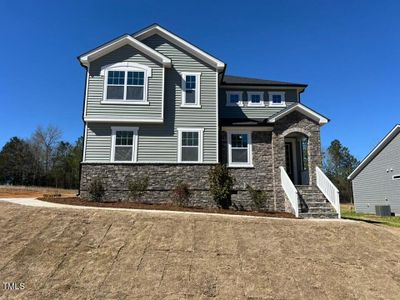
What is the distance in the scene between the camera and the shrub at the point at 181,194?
1482 centimetres

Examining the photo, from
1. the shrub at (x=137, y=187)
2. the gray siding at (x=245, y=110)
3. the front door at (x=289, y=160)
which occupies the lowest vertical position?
the shrub at (x=137, y=187)

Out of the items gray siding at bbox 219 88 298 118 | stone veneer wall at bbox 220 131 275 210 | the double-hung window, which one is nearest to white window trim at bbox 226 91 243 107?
gray siding at bbox 219 88 298 118

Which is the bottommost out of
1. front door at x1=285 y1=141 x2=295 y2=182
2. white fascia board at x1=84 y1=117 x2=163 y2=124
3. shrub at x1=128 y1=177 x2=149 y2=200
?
shrub at x1=128 y1=177 x2=149 y2=200

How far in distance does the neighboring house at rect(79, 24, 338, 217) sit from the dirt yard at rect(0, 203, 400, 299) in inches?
173

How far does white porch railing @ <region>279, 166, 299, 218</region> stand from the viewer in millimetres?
13227

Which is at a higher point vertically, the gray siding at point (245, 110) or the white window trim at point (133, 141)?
the gray siding at point (245, 110)

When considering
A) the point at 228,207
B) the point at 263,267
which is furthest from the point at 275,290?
the point at 228,207

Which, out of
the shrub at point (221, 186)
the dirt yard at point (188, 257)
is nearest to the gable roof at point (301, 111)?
the shrub at point (221, 186)

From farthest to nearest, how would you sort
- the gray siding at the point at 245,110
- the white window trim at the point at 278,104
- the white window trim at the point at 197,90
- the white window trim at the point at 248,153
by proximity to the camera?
the white window trim at the point at 278,104 < the gray siding at the point at 245,110 < the white window trim at the point at 197,90 < the white window trim at the point at 248,153

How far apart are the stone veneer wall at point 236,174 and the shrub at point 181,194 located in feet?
0.88

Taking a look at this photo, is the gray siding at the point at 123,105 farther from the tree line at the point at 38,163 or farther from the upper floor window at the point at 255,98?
the tree line at the point at 38,163

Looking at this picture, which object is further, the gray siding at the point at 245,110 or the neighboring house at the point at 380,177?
the neighboring house at the point at 380,177

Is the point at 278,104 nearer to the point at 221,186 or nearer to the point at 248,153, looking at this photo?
the point at 248,153

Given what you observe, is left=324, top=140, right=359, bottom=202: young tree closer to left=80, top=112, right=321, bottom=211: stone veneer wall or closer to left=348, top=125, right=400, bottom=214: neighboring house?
left=348, top=125, right=400, bottom=214: neighboring house
